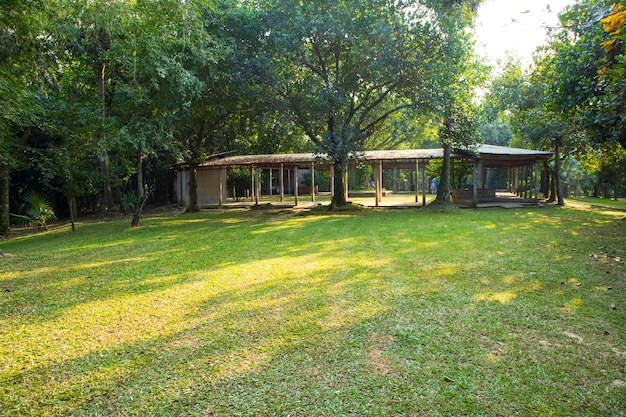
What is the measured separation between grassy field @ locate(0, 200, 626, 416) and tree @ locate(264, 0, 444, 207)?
7.39 m

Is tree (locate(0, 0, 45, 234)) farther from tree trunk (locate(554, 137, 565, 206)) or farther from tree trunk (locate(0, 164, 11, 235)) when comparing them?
tree trunk (locate(554, 137, 565, 206))

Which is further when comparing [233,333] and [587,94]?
[587,94]

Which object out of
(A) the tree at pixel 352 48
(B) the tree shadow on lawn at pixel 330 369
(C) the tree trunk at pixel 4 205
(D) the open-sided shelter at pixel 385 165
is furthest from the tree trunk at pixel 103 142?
(B) the tree shadow on lawn at pixel 330 369

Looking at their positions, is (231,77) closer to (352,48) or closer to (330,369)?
(352,48)

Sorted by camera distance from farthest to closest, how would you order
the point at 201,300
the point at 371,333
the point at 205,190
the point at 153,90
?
the point at 205,190, the point at 153,90, the point at 201,300, the point at 371,333

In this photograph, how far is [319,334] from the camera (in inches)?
126

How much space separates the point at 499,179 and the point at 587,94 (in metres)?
29.2

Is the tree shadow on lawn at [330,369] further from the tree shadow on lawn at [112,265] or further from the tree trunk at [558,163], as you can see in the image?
the tree trunk at [558,163]

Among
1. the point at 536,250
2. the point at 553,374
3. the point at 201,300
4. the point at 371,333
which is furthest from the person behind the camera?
the point at 536,250

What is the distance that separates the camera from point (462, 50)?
12125 millimetres

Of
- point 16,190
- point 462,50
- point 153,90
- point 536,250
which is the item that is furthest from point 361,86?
point 16,190

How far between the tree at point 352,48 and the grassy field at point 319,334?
739 cm

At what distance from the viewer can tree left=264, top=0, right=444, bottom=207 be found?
11898mm

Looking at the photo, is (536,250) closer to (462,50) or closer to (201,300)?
(201,300)
